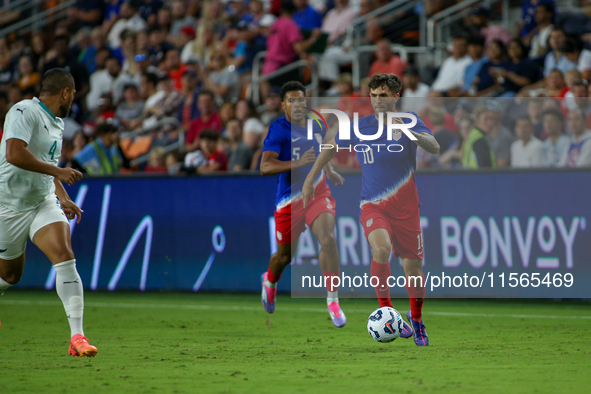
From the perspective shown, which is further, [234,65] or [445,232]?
[234,65]

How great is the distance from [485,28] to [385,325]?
896 cm

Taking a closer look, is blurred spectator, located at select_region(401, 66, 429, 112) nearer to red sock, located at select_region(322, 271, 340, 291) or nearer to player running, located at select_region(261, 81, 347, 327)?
player running, located at select_region(261, 81, 347, 327)

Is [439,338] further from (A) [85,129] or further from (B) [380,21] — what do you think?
(A) [85,129]

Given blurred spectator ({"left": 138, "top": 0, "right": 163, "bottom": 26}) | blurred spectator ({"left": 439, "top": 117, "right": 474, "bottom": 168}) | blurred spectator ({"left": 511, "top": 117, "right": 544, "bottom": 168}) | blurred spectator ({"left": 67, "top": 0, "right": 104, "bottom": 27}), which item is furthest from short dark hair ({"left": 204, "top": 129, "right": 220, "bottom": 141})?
blurred spectator ({"left": 67, "top": 0, "right": 104, "bottom": 27})

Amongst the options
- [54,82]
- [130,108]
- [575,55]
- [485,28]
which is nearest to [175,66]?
[130,108]

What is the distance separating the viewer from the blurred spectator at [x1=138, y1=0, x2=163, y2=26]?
19.8 meters

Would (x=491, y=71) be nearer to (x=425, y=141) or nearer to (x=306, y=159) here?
(x=306, y=159)

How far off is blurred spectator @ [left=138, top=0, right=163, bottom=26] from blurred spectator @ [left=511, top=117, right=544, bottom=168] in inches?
465

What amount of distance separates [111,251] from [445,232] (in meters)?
4.92

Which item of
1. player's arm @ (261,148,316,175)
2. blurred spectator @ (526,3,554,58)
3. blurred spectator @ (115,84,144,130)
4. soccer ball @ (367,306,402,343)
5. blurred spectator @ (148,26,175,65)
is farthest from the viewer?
blurred spectator @ (148,26,175,65)

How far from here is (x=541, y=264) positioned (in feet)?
32.0

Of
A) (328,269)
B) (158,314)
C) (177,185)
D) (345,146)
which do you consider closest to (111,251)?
(177,185)

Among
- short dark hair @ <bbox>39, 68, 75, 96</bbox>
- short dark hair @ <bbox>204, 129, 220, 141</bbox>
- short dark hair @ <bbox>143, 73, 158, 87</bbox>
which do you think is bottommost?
short dark hair @ <bbox>204, 129, 220, 141</bbox>

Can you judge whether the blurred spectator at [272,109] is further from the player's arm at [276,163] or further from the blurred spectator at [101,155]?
the player's arm at [276,163]
